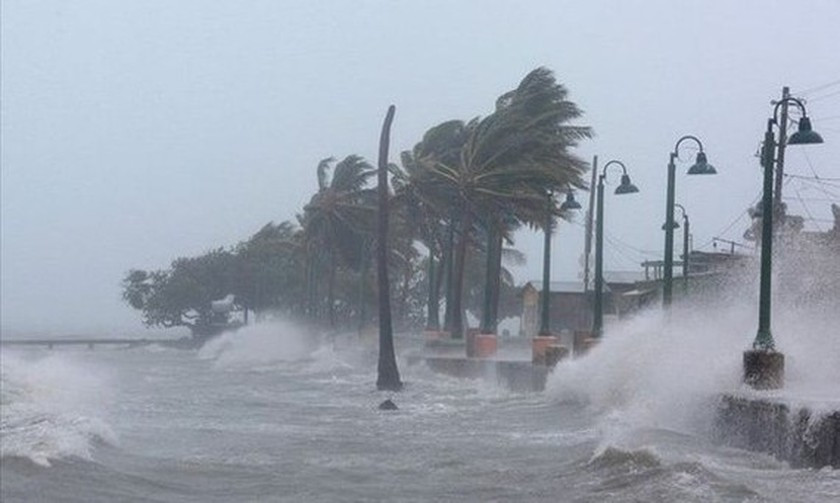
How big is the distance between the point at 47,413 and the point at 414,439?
15.8ft

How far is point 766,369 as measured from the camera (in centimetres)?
2025

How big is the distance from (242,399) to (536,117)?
1939 centimetres

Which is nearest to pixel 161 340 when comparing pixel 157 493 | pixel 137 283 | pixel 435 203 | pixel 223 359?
pixel 137 283

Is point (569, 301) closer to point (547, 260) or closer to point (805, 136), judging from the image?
point (547, 260)

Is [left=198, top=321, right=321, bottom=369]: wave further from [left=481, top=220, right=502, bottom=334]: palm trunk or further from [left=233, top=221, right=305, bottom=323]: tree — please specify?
[left=481, top=220, right=502, bottom=334]: palm trunk

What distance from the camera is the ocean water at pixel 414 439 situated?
14.0 m

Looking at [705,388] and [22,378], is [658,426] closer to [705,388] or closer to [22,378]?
[705,388]

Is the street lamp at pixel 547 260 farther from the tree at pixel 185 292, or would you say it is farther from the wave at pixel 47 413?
the tree at pixel 185 292

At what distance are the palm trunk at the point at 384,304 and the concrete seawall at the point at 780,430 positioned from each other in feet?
60.2

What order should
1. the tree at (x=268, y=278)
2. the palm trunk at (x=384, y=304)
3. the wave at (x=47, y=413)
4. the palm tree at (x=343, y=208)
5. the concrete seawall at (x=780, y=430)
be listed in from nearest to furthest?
the concrete seawall at (x=780, y=430) → the wave at (x=47, y=413) → the palm trunk at (x=384, y=304) → the palm tree at (x=343, y=208) → the tree at (x=268, y=278)

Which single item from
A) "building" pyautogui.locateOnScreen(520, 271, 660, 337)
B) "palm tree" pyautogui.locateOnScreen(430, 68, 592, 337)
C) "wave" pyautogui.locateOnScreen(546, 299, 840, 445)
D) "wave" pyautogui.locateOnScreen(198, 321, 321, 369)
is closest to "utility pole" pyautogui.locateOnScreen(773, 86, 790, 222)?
"wave" pyautogui.locateOnScreen(546, 299, 840, 445)

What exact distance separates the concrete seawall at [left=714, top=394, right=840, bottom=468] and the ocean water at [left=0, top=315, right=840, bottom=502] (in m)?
0.24

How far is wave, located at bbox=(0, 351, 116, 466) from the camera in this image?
1554 cm

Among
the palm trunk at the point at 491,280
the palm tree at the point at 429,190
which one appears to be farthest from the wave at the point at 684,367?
the palm tree at the point at 429,190
